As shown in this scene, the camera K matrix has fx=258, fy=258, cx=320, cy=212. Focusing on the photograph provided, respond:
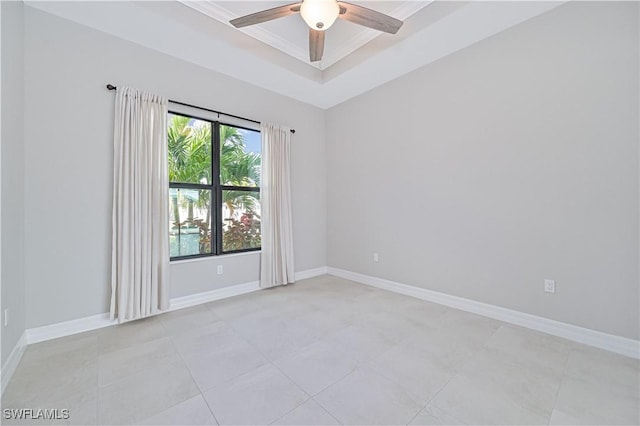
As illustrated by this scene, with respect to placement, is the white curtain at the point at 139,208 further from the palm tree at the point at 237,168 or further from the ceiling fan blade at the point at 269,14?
the ceiling fan blade at the point at 269,14

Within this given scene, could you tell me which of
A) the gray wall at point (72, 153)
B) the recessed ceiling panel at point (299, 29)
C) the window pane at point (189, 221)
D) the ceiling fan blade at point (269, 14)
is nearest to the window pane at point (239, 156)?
the window pane at point (189, 221)

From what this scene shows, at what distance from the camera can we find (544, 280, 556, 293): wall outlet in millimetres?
2332

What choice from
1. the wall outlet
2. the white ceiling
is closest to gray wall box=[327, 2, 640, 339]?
the wall outlet

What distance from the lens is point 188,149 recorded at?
3168mm

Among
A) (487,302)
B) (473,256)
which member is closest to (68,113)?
(473,256)

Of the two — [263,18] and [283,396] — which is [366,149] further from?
[283,396]

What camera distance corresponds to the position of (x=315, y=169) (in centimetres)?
443

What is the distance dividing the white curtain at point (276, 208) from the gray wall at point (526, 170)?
1.38 m

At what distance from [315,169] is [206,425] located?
3631mm

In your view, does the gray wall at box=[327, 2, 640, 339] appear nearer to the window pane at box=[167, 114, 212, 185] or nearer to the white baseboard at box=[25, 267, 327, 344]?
the white baseboard at box=[25, 267, 327, 344]

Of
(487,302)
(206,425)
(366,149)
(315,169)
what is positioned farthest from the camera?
(315,169)

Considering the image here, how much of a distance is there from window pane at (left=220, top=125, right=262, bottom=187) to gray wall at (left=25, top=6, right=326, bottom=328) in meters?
0.72

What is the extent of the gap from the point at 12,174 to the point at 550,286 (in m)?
4.49

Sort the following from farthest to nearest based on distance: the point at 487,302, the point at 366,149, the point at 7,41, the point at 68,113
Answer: the point at 366,149
the point at 487,302
the point at 68,113
the point at 7,41
